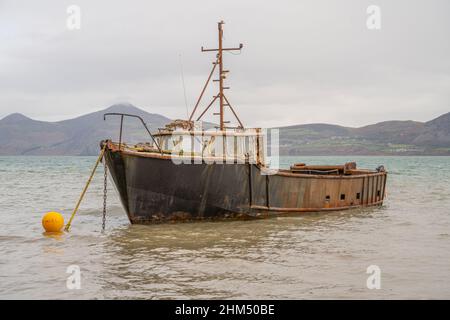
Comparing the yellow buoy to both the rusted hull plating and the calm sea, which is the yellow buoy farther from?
the rusted hull plating

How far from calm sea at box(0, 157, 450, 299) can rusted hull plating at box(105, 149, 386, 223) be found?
45 cm

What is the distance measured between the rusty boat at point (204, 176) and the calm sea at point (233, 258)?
1.70ft

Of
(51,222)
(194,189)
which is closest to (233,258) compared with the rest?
(194,189)

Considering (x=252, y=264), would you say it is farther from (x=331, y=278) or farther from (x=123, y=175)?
(x=123, y=175)

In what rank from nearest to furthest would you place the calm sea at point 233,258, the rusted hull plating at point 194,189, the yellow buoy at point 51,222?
the calm sea at point 233,258, the rusted hull plating at point 194,189, the yellow buoy at point 51,222

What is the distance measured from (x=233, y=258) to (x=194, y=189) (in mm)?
4700

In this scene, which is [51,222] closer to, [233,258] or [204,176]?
[204,176]

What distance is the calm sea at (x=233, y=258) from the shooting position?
9258 mm

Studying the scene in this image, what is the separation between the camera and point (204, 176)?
1617cm

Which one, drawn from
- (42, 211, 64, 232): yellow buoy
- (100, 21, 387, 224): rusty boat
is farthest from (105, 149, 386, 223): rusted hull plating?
(42, 211, 64, 232): yellow buoy

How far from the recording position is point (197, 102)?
18875mm

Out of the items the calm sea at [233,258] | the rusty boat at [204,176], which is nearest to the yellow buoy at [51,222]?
the calm sea at [233,258]

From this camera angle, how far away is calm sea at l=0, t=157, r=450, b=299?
9258 mm

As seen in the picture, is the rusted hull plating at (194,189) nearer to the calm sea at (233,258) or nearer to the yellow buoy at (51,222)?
the calm sea at (233,258)
